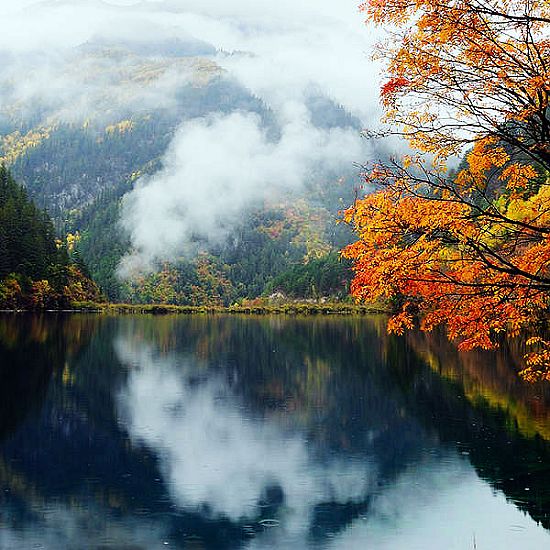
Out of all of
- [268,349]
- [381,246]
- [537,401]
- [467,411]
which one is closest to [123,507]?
[381,246]

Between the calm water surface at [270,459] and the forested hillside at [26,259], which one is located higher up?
the forested hillside at [26,259]

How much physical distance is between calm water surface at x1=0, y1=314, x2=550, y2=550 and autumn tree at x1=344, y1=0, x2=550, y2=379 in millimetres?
6049

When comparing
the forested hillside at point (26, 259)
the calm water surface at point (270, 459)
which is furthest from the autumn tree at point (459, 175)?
the forested hillside at point (26, 259)

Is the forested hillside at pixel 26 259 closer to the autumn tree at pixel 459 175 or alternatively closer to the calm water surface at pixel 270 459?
the calm water surface at pixel 270 459

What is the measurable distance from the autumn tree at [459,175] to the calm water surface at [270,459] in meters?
6.05

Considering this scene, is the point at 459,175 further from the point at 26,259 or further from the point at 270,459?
the point at 26,259

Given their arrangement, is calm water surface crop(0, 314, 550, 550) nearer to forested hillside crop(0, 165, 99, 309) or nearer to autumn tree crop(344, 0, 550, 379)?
autumn tree crop(344, 0, 550, 379)

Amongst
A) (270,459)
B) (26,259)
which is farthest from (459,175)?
(26,259)

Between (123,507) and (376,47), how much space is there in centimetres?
1213

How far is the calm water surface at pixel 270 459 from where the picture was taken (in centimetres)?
1558

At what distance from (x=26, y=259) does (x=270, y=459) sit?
9878cm

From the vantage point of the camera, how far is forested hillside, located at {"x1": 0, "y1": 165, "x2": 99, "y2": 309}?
353 feet

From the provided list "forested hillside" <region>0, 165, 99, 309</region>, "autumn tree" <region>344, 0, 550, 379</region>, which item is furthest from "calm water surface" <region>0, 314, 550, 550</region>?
"forested hillside" <region>0, 165, 99, 309</region>

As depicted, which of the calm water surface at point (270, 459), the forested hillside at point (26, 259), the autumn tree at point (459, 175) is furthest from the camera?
the forested hillside at point (26, 259)
